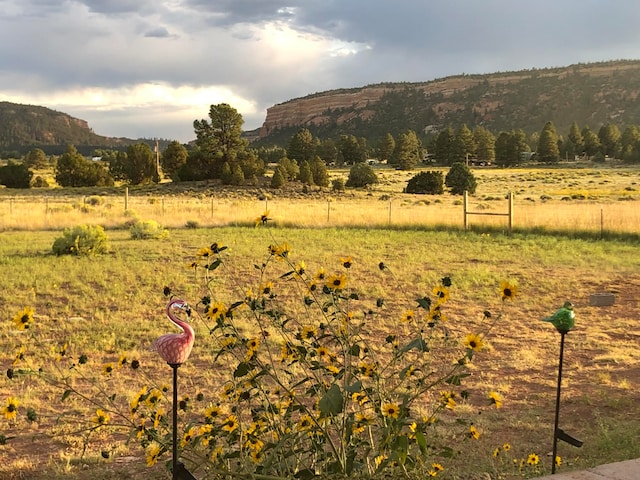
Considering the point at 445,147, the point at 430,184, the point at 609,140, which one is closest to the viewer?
the point at 430,184

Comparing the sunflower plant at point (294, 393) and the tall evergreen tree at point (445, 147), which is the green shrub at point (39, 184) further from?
the tall evergreen tree at point (445, 147)

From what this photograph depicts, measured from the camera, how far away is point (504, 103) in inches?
4087

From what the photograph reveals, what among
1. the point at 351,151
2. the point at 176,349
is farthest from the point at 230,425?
the point at 351,151

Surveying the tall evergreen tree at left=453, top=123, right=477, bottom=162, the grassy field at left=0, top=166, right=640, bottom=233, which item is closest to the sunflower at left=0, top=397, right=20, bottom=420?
the grassy field at left=0, top=166, right=640, bottom=233

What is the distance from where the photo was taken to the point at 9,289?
9461 mm

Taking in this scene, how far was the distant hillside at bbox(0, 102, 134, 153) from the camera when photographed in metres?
102

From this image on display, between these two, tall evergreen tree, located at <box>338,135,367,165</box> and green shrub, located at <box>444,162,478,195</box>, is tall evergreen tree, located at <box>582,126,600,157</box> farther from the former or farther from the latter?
green shrub, located at <box>444,162,478,195</box>

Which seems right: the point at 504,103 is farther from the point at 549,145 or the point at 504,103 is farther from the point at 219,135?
the point at 219,135

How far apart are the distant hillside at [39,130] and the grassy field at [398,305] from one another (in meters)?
92.6

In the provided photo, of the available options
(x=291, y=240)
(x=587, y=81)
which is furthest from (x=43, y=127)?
(x=291, y=240)

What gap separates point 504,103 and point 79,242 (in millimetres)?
100723

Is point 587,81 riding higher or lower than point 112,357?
higher

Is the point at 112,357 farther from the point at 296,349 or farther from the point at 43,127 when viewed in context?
the point at 43,127

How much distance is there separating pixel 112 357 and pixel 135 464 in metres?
2.42
